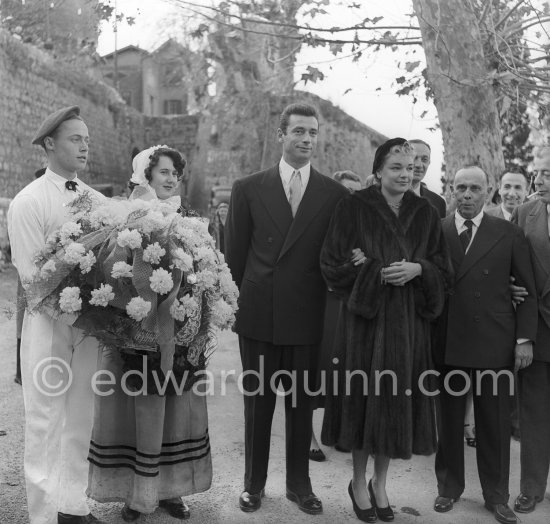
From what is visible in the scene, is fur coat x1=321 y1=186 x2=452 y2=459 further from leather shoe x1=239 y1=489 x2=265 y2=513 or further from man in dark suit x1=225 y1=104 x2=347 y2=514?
leather shoe x1=239 y1=489 x2=265 y2=513

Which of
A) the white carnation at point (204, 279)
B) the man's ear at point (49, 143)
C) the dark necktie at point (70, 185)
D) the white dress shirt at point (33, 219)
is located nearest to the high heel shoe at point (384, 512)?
the white carnation at point (204, 279)

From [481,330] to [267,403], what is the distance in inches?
52.5

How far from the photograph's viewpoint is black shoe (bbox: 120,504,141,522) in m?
3.73

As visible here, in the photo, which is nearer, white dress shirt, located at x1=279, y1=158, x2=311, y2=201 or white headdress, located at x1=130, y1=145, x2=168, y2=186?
white dress shirt, located at x1=279, y1=158, x2=311, y2=201

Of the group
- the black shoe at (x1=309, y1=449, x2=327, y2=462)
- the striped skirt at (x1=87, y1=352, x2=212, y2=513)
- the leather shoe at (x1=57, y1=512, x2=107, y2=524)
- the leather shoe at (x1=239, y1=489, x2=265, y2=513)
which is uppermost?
the striped skirt at (x1=87, y1=352, x2=212, y2=513)

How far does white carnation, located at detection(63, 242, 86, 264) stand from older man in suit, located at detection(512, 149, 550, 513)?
102 inches

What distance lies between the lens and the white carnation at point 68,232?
10.8 feet

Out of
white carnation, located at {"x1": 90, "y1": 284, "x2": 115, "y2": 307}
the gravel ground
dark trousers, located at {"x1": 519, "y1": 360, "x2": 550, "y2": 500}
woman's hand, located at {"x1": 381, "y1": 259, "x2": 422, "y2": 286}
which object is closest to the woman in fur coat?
woman's hand, located at {"x1": 381, "y1": 259, "x2": 422, "y2": 286}

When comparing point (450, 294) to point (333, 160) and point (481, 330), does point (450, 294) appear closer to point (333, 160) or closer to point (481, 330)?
point (481, 330)

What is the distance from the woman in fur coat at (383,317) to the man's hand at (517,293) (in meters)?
0.46

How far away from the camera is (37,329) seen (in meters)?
3.45

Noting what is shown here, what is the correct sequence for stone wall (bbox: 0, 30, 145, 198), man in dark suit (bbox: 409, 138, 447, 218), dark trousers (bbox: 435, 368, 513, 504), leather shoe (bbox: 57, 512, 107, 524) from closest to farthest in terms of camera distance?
leather shoe (bbox: 57, 512, 107, 524), dark trousers (bbox: 435, 368, 513, 504), man in dark suit (bbox: 409, 138, 447, 218), stone wall (bbox: 0, 30, 145, 198)

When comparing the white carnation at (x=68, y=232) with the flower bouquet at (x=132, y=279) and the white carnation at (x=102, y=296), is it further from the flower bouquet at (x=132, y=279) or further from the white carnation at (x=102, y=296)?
the white carnation at (x=102, y=296)

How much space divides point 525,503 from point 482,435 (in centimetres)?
48
